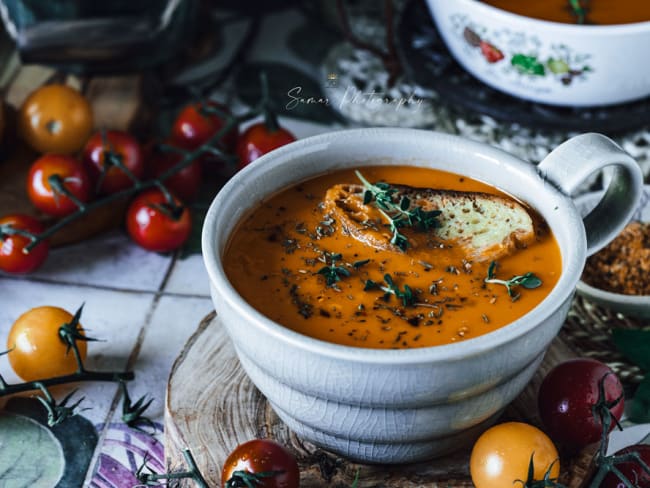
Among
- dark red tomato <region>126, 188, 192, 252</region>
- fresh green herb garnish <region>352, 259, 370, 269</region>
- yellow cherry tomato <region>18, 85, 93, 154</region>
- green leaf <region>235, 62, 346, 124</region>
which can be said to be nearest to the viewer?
fresh green herb garnish <region>352, 259, 370, 269</region>

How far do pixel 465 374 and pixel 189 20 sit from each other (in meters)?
1.69

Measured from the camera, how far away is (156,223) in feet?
6.77

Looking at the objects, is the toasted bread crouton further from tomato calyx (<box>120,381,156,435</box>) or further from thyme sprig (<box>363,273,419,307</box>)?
tomato calyx (<box>120,381,156,435</box>)

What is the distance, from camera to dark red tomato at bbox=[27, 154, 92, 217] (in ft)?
6.82

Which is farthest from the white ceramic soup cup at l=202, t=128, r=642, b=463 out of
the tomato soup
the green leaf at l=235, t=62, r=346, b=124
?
the green leaf at l=235, t=62, r=346, b=124

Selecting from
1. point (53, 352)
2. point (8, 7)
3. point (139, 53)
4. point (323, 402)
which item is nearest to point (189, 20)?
point (139, 53)

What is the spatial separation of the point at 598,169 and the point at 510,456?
483mm

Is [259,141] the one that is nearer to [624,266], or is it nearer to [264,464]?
[624,266]

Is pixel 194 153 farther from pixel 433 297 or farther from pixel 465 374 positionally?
pixel 465 374

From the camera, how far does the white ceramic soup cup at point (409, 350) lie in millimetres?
1217

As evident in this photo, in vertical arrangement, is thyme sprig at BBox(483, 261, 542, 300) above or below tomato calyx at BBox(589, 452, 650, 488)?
above

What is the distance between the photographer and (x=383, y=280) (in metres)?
1.41

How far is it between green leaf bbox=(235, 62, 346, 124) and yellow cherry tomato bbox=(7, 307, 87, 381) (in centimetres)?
105

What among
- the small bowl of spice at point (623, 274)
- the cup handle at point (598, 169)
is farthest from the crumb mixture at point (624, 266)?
the cup handle at point (598, 169)
